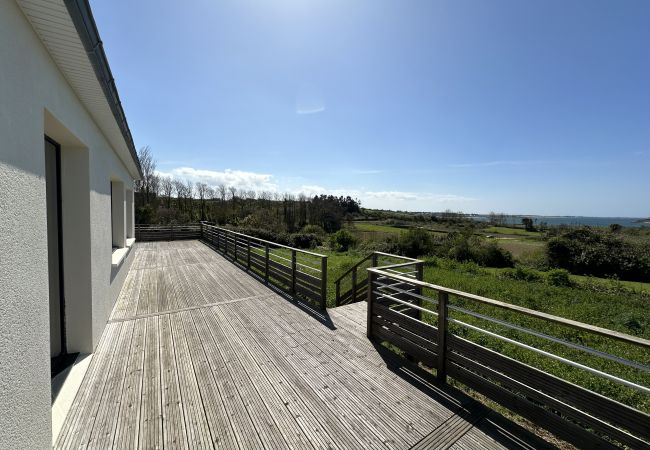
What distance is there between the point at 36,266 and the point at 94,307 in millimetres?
1931

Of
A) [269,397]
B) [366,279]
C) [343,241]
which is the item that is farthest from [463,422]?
[343,241]

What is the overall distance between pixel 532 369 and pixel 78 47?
13.3ft

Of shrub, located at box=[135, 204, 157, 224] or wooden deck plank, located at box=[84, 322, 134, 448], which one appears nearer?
wooden deck plank, located at box=[84, 322, 134, 448]

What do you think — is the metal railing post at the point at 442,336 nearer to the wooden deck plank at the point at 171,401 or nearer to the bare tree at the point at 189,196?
the wooden deck plank at the point at 171,401

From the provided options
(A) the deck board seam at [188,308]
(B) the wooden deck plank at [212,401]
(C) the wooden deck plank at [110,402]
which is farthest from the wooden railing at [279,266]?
(C) the wooden deck plank at [110,402]

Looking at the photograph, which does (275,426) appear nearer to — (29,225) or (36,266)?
(36,266)

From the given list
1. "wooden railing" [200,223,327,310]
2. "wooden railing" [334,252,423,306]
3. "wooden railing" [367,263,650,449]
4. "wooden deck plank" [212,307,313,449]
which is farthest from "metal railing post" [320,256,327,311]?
"wooden deck plank" [212,307,313,449]

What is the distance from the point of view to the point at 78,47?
6.28ft

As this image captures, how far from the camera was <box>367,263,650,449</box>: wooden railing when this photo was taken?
A: 5.86 ft

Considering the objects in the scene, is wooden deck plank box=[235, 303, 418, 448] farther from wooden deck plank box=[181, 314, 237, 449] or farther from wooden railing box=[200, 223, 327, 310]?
wooden railing box=[200, 223, 327, 310]

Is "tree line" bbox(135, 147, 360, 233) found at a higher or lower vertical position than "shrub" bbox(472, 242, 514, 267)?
higher

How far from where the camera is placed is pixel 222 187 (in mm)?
25969

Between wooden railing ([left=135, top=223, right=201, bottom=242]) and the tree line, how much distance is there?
4.26 metres

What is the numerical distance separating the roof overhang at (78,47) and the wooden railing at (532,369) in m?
3.35
